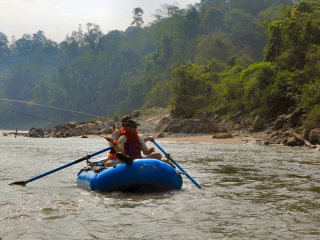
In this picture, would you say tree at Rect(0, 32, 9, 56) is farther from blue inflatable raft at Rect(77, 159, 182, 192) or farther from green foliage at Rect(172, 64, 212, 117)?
blue inflatable raft at Rect(77, 159, 182, 192)

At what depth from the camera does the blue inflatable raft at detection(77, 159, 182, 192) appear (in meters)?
9.69

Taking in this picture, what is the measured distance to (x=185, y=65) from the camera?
1864 inches

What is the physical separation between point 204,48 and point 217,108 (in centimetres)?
3463

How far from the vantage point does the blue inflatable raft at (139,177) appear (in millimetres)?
9688

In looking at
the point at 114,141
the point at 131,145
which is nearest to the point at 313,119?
the point at 131,145

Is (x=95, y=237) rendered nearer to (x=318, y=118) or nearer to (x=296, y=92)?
(x=318, y=118)

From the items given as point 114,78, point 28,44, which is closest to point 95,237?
point 114,78

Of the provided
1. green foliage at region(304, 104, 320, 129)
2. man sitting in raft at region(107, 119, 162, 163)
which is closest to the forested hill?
green foliage at region(304, 104, 320, 129)

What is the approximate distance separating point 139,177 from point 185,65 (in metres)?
38.3

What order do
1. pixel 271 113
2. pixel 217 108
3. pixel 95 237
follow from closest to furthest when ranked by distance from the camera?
pixel 95 237, pixel 271 113, pixel 217 108

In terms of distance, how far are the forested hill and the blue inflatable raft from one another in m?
3.34

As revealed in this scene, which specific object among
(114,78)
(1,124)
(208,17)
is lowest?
(1,124)

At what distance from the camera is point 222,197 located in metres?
9.52

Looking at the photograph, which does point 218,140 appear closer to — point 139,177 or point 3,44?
point 139,177
